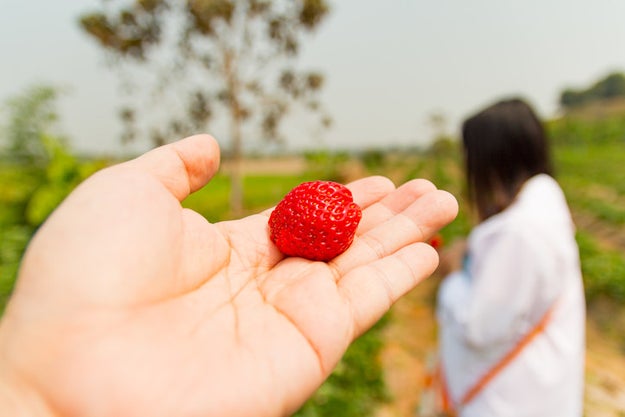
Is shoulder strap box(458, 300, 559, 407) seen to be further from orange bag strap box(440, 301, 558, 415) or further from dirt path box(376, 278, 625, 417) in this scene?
dirt path box(376, 278, 625, 417)

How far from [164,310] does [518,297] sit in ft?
5.34

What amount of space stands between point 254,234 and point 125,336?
0.75 m

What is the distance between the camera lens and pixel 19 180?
3.63 m

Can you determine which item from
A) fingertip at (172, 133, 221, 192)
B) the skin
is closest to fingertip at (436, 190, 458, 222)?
the skin

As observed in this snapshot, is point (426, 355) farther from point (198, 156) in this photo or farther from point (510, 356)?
point (198, 156)

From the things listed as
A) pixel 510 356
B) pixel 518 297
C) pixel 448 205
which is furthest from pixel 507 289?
pixel 448 205

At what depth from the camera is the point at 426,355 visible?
4.71 m

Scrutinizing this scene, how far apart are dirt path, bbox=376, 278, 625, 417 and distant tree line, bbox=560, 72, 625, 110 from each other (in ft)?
251

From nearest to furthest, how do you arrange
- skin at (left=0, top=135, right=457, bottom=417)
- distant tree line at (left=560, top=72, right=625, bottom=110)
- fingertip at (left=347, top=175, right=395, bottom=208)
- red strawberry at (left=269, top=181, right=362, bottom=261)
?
skin at (left=0, top=135, right=457, bottom=417), red strawberry at (left=269, top=181, right=362, bottom=261), fingertip at (left=347, top=175, right=395, bottom=208), distant tree line at (left=560, top=72, right=625, bottom=110)

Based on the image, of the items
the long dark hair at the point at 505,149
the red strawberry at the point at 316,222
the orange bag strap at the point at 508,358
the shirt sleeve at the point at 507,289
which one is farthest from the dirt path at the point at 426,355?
the red strawberry at the point at 316,222

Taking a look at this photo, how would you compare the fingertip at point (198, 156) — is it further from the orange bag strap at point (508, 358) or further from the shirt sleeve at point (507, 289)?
the orange bag strap at point (508, 358)

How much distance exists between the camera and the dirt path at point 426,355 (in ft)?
12.3

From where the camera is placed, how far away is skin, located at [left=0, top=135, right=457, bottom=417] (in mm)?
1002

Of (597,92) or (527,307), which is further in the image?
(597,92)
